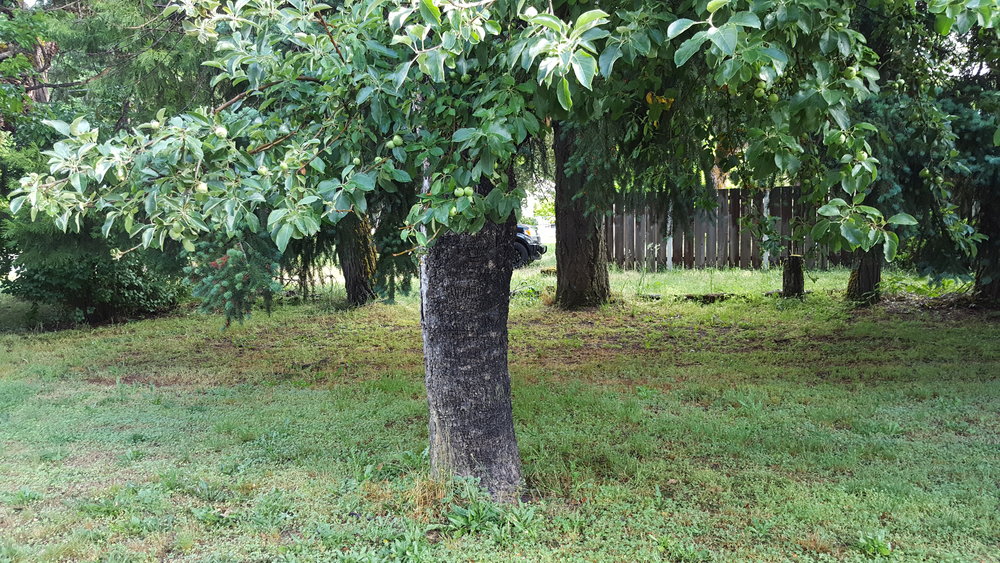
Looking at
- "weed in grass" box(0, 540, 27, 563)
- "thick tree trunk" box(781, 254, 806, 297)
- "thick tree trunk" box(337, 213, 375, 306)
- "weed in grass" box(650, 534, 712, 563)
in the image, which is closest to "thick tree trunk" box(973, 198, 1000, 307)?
"thick tree trunk" box(781, 254, 806, 297)

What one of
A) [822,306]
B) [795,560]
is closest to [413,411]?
[795,560]

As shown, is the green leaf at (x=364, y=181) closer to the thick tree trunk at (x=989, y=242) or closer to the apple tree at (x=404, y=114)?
the apple tree at (x=404, y=114)

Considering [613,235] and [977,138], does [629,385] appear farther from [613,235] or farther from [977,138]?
[613,235]

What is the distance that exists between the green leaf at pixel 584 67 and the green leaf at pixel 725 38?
30cm

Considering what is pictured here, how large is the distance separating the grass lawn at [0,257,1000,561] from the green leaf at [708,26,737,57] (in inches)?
89.0

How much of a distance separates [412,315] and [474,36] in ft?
26.9

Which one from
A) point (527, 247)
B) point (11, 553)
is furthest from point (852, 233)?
point (527, 247)

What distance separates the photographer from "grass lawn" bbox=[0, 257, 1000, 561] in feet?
10.3

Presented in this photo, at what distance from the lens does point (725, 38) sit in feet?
5.25

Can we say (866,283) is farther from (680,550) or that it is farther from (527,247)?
(527,247)

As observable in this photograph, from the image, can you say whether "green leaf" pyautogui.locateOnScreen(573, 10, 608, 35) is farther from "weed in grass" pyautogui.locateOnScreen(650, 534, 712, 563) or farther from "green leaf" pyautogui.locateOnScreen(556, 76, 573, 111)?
"weed in grass" pyautogui.locateOnScreen(650, 534, 712, 563)

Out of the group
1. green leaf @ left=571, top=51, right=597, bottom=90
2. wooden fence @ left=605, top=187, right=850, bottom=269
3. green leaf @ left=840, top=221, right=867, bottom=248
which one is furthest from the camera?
wooden fence @ left=605, top=187, right=850, bottom=269

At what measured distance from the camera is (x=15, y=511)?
11.3ft

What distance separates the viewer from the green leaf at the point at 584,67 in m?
1.55
